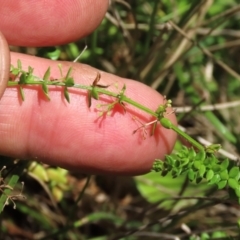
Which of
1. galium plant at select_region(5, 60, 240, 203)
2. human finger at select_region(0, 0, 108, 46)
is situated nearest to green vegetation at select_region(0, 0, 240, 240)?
human finger at select_region(0, 0, 108, 46)

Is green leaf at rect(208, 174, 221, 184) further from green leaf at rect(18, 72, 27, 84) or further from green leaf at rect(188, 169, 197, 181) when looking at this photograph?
green leaf at rect(18, 72, 27, 84)

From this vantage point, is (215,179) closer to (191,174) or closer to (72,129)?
(191,174)

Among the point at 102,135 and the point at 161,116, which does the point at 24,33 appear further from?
the point at 161,116

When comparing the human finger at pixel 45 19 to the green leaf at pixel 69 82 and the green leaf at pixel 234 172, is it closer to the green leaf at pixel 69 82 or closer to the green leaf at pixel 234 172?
the green leaf at pixel 69 82

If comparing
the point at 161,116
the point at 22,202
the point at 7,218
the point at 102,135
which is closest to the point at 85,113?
the point at 102,135

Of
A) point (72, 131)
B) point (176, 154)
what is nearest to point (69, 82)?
point (72, 131)

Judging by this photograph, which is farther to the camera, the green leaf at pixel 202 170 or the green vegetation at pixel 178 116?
the green vegetation at pixel 178 116

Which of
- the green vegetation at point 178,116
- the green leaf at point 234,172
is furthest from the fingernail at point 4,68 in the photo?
the green leaf at point 234,172
